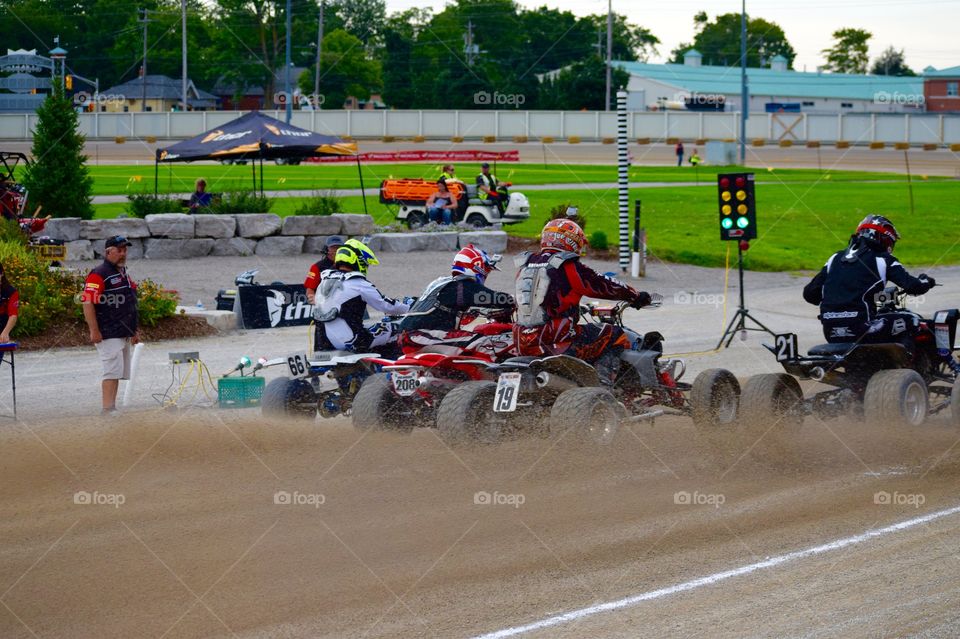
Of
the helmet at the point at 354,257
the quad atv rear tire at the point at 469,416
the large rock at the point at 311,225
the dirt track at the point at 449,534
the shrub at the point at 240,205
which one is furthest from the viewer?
the shrub at the point at 240,205

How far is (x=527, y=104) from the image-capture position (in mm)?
78188

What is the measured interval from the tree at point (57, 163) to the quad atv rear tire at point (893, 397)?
60.3 ft

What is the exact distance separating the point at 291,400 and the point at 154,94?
81.5 meters

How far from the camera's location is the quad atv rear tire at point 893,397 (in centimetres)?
1015

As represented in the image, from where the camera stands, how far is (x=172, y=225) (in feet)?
79.2

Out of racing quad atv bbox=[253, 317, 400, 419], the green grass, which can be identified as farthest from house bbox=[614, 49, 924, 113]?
racing quad atv bbox=[253, 317, 400, 419]

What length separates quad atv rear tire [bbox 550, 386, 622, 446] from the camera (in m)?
9.20

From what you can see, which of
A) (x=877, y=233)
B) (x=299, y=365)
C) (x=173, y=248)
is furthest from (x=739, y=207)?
(x=173, y=248)

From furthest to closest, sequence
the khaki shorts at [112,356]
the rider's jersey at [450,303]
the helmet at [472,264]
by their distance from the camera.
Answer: the khaki shorts at [112,356] → the helmet at [472,264] → the rider's jersey at [450,303]

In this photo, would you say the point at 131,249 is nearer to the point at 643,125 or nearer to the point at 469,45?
the point at 643,125

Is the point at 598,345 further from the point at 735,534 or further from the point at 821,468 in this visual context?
the point at 735,534

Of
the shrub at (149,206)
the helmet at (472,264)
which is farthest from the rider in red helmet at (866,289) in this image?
the shrub at (149,206)

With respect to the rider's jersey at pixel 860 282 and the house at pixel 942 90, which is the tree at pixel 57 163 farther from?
the house at pixel 942 90

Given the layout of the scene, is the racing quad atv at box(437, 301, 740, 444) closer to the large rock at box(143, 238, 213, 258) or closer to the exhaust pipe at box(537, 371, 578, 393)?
the exhaust pipe at box(537, 371, 578, 393)
